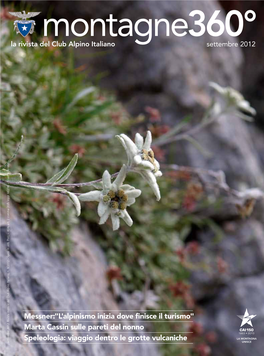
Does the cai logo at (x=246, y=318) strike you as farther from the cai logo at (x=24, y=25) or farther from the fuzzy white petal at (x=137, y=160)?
the cai logo at (x=24, y=25)

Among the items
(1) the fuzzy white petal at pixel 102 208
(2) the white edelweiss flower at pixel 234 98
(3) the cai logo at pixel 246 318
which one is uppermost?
(2) the white edelweiss flower at pixel 234 98

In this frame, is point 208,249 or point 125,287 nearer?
point 125,287

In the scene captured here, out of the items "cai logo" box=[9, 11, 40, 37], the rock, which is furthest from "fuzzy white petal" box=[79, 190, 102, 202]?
"cai logo" box=[9, 11, 40, 37]

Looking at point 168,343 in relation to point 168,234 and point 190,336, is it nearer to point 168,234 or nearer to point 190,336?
point 190,336

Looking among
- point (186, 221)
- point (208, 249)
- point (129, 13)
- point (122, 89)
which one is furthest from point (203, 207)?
point (129, 13)

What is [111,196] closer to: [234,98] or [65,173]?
[65,173]

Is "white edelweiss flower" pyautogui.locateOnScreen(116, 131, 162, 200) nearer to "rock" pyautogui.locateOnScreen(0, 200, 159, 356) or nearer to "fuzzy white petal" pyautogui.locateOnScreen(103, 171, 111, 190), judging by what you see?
"fuzzy white petal" pyautogui.locateOnScreen(103, 171, 111, 190)

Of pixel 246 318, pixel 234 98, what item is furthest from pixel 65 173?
pixel 246 318

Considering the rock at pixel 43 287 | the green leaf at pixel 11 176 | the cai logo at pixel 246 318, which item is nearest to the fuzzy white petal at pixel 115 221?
the green leaf at pixel 11 176
